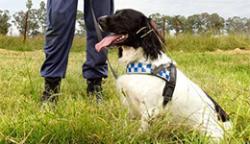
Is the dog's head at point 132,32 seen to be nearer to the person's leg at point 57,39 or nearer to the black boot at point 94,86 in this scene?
the person's leg at point 57,39

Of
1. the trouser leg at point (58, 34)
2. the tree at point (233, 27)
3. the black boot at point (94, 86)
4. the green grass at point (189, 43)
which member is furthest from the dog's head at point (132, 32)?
the tree at point (233, 27)

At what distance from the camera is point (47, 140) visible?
9.50ft

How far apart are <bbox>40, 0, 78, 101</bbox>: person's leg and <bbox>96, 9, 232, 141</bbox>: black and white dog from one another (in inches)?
28.8

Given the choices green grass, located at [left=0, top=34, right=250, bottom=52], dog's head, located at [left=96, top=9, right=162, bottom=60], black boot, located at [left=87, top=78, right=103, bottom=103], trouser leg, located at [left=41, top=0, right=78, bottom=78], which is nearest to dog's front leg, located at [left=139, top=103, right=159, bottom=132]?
dog's head, located at [left=96, top=9, right=162, bottom=60]

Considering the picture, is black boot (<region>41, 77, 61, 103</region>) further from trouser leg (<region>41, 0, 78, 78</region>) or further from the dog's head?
the dog's head

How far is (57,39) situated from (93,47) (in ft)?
1.41

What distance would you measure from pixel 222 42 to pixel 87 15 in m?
14.1

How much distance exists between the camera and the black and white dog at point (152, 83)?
3.37 meters

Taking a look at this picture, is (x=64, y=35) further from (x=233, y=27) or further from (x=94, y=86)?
(x=233, y=27)

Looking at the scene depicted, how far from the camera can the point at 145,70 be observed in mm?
3496

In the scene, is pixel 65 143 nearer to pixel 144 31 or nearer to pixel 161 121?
pixel 161 121

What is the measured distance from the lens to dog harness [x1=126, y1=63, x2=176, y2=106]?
3.37m

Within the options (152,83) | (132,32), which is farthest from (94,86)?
(152,83)

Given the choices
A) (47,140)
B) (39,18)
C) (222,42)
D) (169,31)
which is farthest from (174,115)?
(39,18)
